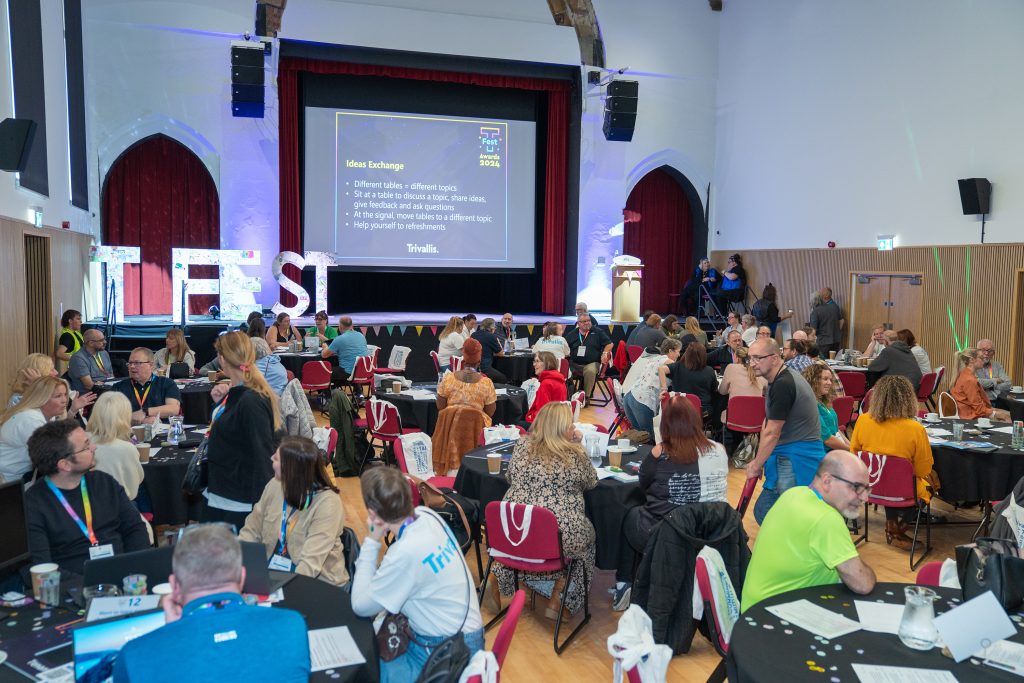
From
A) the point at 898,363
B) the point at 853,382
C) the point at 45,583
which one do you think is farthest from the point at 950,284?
the point at 45,583

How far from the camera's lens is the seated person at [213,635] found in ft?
6.25

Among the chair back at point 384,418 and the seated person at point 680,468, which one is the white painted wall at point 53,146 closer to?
the chair back at point 384,418

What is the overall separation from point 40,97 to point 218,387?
281 inches

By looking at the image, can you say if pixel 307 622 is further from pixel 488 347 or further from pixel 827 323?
pixel 827 323

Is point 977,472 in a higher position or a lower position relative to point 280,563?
lower

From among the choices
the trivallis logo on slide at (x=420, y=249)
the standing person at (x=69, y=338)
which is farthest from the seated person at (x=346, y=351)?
the trivallis logo on slide at (x=420, y=249)

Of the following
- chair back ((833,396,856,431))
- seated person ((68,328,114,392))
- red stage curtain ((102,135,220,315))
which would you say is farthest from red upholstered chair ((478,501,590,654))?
red stage curtain ((102,135,220,315))

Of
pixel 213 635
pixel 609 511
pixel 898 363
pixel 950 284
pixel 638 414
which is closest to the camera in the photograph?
pixel 213 635

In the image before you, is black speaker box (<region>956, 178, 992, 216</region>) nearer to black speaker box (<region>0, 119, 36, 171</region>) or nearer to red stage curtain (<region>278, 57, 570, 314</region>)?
red stage curtain (<region>278, 57, 570, 314</region>)

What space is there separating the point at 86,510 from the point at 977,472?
223 inches

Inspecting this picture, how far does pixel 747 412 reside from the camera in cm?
797

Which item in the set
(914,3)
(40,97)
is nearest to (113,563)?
(40,97)

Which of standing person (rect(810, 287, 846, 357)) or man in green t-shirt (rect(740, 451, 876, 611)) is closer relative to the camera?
man in green t-shirt (rect(740, 451, 876, 611))

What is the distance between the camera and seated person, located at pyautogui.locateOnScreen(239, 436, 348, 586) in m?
3.37
